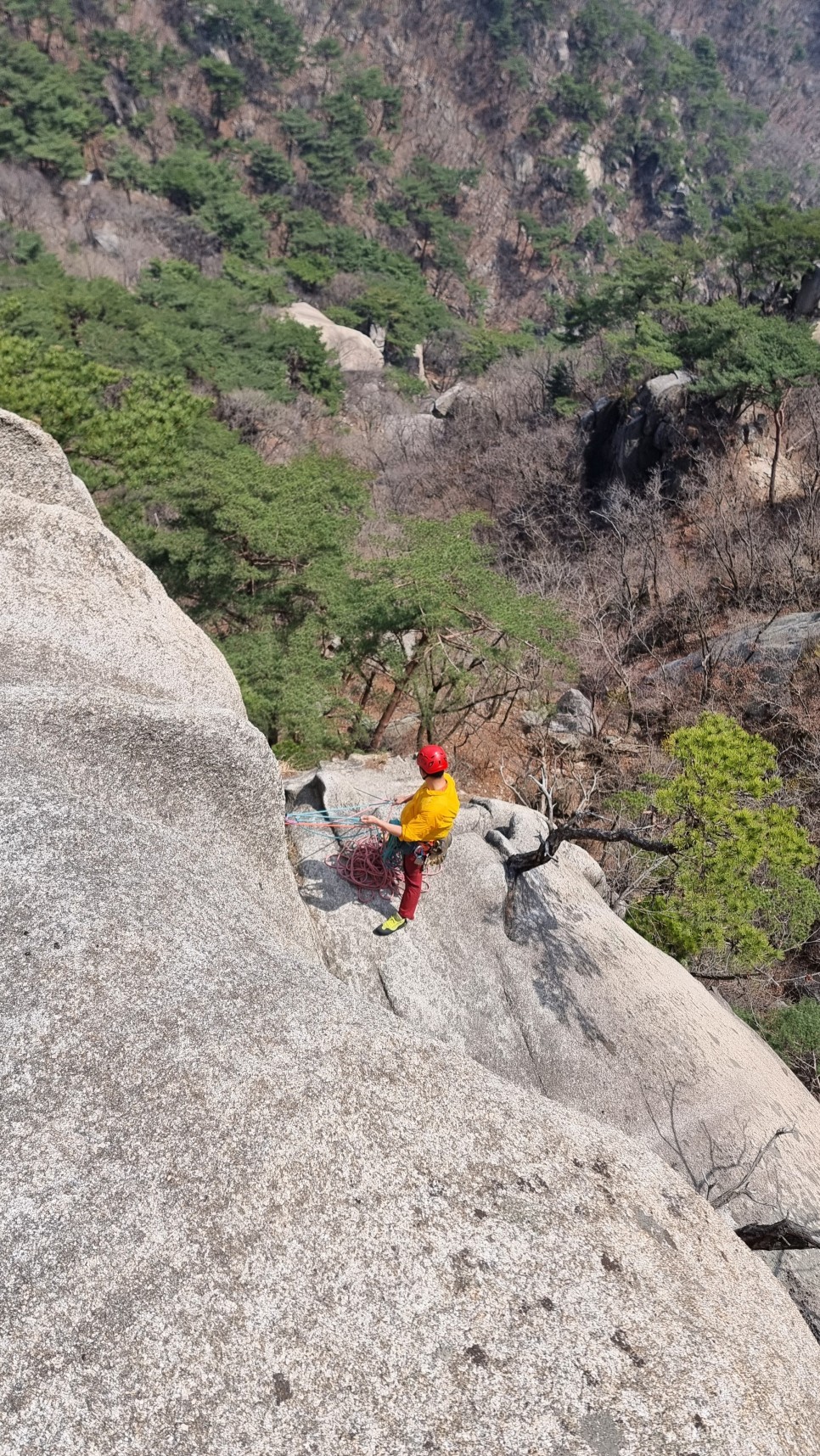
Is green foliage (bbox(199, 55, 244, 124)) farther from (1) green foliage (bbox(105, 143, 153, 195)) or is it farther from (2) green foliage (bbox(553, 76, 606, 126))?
(2) green foliage (bbox(553, 76, 606, 126))

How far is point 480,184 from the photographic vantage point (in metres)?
77.3

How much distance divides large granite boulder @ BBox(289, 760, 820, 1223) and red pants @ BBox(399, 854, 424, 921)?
259 millimetres

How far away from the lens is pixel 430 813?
6328 millimetres

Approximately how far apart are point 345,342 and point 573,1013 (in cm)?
4799

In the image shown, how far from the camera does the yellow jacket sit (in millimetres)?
6336

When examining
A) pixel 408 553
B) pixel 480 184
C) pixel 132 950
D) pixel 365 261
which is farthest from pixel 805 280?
pixel 480 184

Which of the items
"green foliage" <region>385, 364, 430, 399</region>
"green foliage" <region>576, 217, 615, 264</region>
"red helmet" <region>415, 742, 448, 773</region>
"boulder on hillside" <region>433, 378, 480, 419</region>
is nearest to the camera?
"red helmet" <region>415, 742, 448, 773</region>

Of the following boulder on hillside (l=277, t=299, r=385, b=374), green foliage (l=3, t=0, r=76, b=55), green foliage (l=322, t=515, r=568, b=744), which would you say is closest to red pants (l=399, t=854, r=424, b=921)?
green foliage (l=322, t=515, r=568, b=744)

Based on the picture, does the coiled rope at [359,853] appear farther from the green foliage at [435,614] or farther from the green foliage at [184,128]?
the green foliage at [184,128]

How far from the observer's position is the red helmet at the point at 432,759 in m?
5.97

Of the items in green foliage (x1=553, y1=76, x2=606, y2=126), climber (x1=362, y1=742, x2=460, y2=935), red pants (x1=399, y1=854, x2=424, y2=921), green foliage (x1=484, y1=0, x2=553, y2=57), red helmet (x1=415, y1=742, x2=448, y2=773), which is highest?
green foliage (x1=484, y1=0, x2=553, y2=57)

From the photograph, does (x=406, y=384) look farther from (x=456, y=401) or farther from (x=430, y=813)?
(x=430, y=813)

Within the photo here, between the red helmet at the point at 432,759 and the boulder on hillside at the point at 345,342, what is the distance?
147 feet

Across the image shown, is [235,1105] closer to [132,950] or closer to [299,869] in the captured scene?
[132,950]
